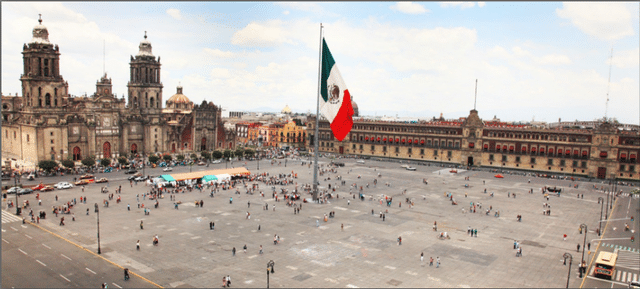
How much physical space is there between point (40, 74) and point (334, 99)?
212ft

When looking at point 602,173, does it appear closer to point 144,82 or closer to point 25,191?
point 25,191

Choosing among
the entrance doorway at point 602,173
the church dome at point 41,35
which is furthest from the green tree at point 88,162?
the entrance doorway at point 602,173

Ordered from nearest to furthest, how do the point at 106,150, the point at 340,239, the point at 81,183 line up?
the point at 340,239, the point at 81,183, the point at 106,150

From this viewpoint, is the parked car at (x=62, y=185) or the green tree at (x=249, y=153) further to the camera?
the green tree at (x=249, y=153)

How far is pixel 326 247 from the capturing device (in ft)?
115

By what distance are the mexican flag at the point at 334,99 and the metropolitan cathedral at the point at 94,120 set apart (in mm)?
50452

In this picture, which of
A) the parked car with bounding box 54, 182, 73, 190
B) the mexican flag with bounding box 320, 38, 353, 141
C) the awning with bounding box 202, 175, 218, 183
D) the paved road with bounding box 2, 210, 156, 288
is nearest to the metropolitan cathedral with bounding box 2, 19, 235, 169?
the parked car with bounding box 54, 182, 73, 190

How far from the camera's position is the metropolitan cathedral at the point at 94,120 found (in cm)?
7462

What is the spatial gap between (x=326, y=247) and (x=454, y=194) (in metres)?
30.5

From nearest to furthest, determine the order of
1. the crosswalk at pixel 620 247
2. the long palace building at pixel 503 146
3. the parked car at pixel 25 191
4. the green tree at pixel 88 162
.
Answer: the crosswalk at pixel 620 247 < the parked car at pixel 25 191 < the green tree at pixel 88 162 < the long palace building at pixel 503 146

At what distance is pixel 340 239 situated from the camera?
3725 centimetres

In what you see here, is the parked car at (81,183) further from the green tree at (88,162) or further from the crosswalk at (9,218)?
the crosswalk at (9,218)

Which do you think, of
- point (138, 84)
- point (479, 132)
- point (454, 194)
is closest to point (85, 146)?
point (138, 84)

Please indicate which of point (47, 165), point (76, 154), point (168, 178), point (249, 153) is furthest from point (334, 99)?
point (76, 154)
